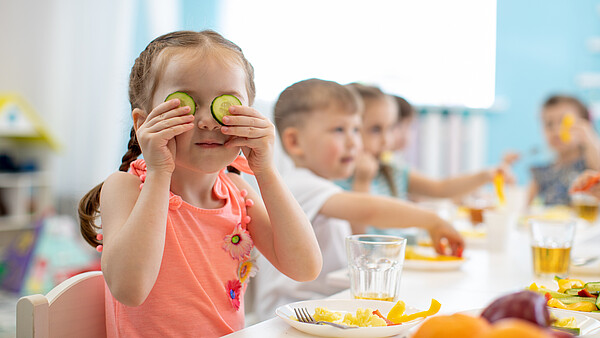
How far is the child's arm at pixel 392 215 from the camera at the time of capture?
4.59 feet

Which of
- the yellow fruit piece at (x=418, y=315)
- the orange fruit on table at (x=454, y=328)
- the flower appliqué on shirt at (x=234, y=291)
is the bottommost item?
the flower appliqué on shirt at (x=234, y=291)

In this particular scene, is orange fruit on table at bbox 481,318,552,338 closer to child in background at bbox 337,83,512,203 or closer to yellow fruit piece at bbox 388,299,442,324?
yellow fruit piece at bbox 388,299,442,324

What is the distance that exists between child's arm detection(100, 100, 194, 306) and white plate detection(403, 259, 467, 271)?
2.04ft

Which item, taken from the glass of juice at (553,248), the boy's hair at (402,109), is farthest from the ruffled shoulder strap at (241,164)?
the boy's hair at (402,109)

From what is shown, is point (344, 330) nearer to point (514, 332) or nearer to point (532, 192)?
point (514, 332)

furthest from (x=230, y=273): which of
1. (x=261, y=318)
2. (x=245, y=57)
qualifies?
(x=261, y=318)

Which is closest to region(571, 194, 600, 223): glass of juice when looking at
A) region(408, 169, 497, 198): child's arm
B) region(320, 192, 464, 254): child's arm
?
region(408, 169, 497, 198): child's arm

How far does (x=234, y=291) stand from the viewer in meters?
1.02

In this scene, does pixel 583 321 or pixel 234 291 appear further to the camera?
pixel 234 291

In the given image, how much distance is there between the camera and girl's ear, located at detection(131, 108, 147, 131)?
3.08ft

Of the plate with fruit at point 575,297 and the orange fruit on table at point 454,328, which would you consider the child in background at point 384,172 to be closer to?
the plate with fruit at point 575,297

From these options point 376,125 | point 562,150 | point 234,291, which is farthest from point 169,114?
point 562,150

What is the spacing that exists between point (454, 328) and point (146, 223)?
1.58 ft

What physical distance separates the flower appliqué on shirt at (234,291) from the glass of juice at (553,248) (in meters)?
0.65
